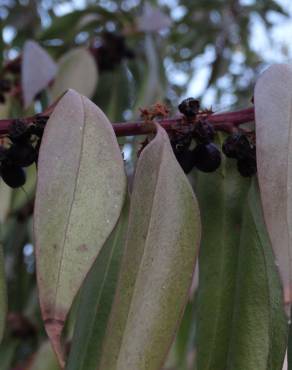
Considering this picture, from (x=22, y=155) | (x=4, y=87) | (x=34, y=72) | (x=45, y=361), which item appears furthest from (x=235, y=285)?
(x=4, y=87)

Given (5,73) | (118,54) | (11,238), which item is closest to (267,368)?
(5,73)

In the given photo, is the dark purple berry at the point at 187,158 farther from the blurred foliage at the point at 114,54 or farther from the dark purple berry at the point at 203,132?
the blurred foliage at the point at 114,54

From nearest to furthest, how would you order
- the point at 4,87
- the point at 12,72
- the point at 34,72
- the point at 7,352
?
1. the point at 34,72
2. the point at 4,87
3. the point at 12,72
4. the point at 7,352

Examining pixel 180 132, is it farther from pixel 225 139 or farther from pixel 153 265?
pixel 153 265

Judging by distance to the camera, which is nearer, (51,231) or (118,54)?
(51,231)

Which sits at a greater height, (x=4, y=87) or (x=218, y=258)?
(x=4, y=87)

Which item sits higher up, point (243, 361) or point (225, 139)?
point (225, 139)

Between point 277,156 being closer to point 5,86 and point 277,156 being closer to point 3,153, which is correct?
point 3,153
